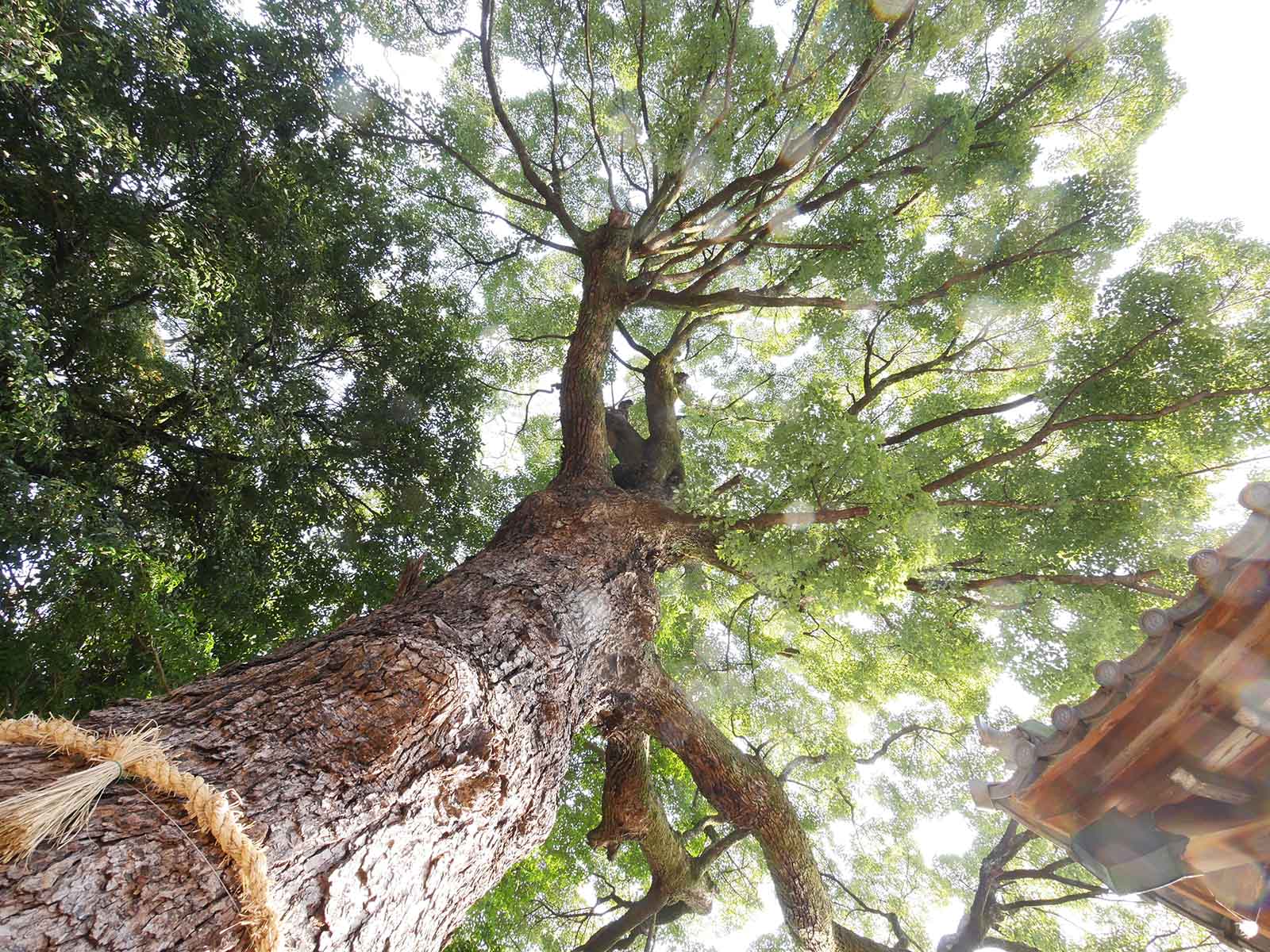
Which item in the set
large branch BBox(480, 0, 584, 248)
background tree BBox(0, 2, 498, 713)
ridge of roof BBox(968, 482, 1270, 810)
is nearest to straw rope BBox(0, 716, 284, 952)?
background tree BBox(0, 2, 498, 713)

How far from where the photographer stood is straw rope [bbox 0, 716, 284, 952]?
1.08 metres

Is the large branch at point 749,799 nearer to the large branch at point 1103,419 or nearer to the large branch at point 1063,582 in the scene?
the large branch at point 1063,582

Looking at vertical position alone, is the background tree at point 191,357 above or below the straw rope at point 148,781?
above

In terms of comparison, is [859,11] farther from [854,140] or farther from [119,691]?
[119,691]

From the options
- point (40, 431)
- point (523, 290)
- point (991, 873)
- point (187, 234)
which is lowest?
point (991, 873)

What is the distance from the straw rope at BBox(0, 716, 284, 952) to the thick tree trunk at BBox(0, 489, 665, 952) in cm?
4

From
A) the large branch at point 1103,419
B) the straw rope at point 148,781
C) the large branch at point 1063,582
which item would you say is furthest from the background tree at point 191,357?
the large branch at point 1103,419

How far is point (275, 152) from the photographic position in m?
4.49

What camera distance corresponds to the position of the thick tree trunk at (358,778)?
110cm

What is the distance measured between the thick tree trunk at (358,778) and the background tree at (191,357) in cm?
128

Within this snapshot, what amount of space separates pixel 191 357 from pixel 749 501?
428 cm

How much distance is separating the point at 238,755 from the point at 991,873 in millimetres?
6690

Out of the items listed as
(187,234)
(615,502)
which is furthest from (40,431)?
(615,502)

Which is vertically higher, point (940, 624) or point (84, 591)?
point (84, 591)
